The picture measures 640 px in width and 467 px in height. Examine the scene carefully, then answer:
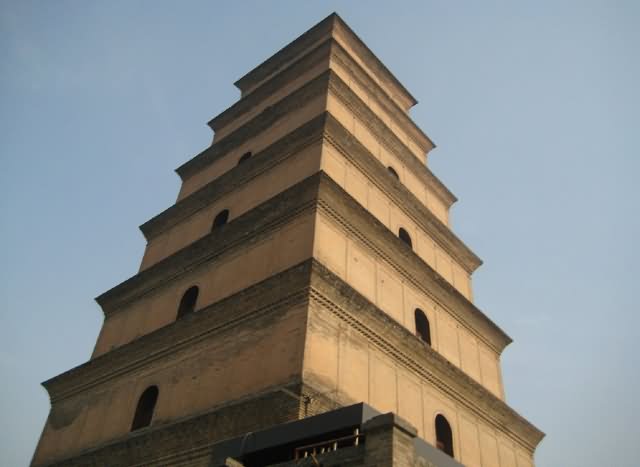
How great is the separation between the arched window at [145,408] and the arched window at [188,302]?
172cm

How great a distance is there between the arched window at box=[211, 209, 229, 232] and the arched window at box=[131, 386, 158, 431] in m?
4.23

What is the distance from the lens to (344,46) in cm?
1873

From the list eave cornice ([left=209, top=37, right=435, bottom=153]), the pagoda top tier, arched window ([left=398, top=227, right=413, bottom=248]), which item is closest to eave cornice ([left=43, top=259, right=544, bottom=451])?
arched window ([left=398, top=227, right=413, bottom=248])

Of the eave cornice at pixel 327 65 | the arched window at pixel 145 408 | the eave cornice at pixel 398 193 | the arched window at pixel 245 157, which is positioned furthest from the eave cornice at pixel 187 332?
the eave cornice at pixel 327 65

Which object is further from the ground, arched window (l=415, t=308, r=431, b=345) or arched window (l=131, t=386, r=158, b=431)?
arched window (l=415, t=308, r=431, b=345)

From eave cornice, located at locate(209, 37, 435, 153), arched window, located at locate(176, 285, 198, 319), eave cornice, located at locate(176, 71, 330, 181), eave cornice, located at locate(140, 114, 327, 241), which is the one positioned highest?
eave cornice, located at locate(209, 37, 435, 153)

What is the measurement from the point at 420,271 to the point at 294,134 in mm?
4285

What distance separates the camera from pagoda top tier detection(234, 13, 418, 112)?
18.7 metres

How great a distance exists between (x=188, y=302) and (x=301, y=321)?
402cm

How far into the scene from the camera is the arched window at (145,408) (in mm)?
11773

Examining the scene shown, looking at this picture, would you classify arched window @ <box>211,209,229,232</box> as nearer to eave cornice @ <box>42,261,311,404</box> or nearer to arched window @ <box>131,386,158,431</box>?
eave cornice @ <box>42,261,311,404</box>

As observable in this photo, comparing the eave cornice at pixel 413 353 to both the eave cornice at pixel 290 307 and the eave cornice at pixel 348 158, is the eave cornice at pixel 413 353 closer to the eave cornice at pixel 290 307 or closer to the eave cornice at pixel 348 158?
the eave cornice at pixel 290 307

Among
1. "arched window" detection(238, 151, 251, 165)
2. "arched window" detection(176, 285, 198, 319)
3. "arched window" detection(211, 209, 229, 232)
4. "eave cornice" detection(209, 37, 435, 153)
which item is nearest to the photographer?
"arched window" detection(176, 285, 198, 319)

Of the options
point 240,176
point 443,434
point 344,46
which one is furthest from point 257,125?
point 443,434
